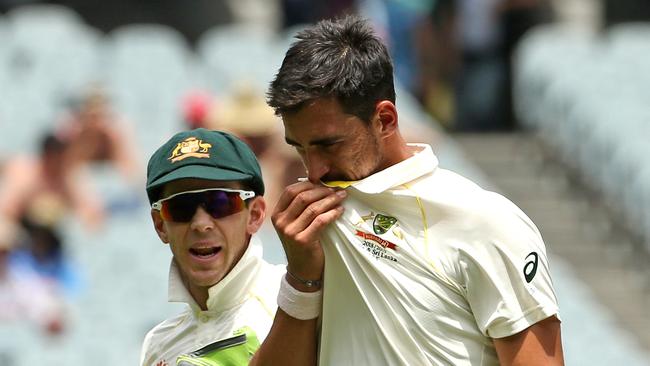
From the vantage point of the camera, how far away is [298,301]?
2732 mm

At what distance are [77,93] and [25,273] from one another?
2.14m

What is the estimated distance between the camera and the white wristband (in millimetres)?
2729

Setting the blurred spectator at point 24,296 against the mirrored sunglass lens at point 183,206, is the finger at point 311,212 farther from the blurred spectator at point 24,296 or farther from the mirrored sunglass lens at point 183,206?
the blurred spectator at point 24,296

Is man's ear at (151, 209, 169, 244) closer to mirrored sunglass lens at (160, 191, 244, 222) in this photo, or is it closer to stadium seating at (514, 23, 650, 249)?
mirrored sunglass lens at (160, 191, 244, 222)

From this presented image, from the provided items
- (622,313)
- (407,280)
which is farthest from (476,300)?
(622,313)

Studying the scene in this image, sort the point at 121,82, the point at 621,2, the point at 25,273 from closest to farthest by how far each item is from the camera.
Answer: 1. the point at 25,273
2. the point at 121,82
3. the point at 621,2

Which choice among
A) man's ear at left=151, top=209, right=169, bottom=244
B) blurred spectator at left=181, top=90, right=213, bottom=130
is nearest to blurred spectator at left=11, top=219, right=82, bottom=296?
blurred spectator at left=181, top=90, right=213, bottom=130

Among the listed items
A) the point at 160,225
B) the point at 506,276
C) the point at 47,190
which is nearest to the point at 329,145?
the point at 506,276

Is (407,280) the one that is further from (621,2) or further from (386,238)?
(621,2)

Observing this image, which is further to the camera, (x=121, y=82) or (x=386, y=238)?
(x=121, y=82)

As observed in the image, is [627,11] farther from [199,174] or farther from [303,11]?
[199,174]

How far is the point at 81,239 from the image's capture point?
790cm

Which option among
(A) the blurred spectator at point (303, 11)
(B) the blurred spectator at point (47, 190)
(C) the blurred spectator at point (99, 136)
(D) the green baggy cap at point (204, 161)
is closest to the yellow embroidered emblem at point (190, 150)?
(D) the green baggy cap at point (204, 161)

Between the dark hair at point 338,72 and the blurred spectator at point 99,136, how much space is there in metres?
6.15
